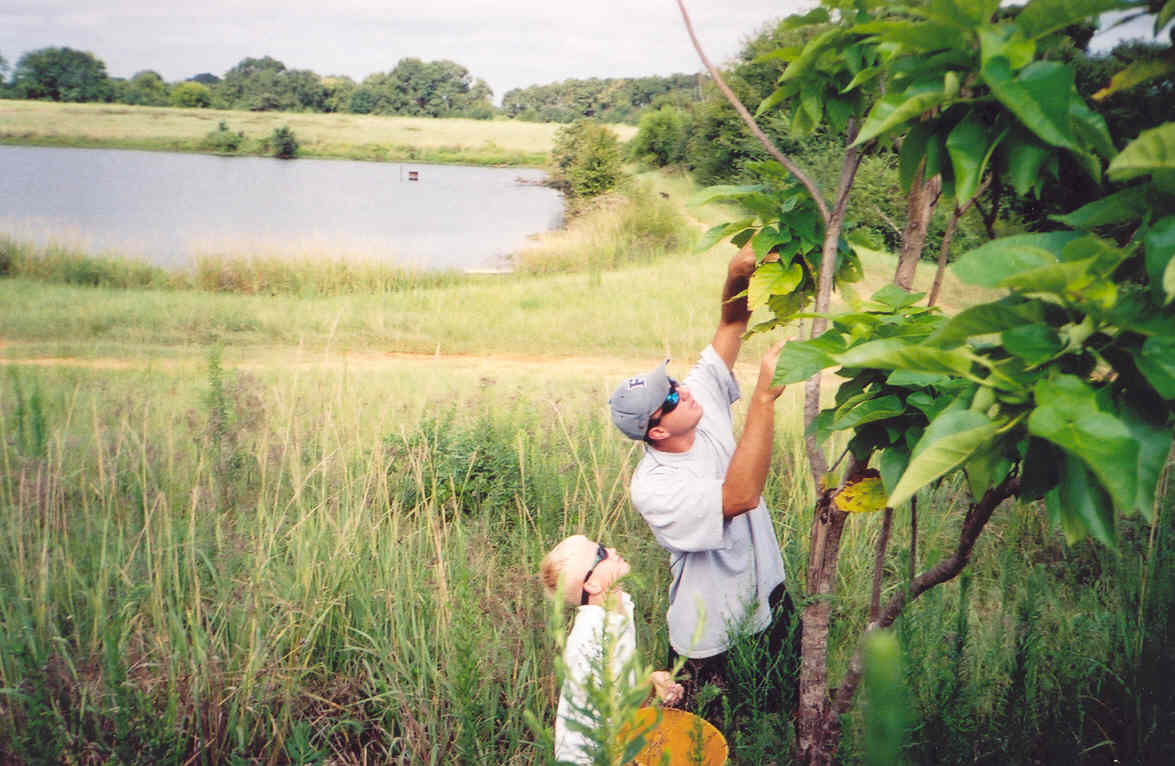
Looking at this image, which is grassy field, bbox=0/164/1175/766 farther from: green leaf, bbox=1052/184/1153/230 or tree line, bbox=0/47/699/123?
tree line, bbox=0/47/699/123

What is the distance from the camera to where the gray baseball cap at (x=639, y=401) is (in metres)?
2.48

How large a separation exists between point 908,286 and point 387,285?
12.0m

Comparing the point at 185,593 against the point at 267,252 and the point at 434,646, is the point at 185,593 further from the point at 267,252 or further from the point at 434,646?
the point at 267,252

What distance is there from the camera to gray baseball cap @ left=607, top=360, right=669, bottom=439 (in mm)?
2479

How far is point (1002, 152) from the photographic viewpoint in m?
1.22

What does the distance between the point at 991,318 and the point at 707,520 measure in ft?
4.97

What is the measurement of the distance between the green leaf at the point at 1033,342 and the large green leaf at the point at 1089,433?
0.06 metres

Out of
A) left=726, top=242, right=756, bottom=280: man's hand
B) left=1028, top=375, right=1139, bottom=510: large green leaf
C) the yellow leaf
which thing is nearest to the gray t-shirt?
left=726, top=242, right=756, bottom=280: man's hand

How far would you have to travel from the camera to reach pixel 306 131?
52.6 m

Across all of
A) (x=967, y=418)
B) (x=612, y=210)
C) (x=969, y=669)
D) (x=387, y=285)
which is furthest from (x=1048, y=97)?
(x=612, y=210)

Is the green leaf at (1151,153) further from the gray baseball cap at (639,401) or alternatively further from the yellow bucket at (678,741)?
the gray baseball cap at (639,401)

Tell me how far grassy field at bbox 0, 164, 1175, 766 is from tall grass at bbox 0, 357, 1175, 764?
0.01 m

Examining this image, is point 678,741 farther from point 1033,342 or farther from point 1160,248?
point 1160,248

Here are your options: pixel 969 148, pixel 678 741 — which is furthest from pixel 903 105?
pixel 678 741
